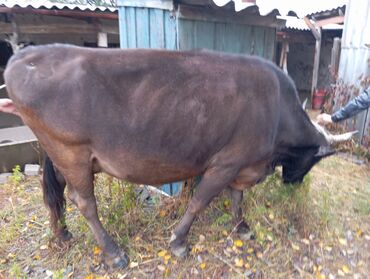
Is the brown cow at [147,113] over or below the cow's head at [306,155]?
over

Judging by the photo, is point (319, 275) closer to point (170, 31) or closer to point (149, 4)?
point (170, 31)

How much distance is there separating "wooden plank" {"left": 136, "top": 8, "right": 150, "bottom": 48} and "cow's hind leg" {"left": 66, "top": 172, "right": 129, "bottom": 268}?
1.70 meters

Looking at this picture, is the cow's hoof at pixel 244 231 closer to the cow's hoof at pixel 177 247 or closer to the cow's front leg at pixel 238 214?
the cow's front leg at pixel 238 214

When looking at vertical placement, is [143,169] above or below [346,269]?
above

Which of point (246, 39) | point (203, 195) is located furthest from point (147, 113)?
point (246, 39)

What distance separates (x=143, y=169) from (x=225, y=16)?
2.10 meters

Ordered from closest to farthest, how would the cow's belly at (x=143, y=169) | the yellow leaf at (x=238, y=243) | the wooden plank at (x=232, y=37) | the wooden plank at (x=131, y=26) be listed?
1. the cow's belly at (x=143, y=169)
2. the yellow leaf at (x=238, y=243)
3. the wooden plank at (x=131, y=26)
4. the wooden plank at (x=232, y=37)

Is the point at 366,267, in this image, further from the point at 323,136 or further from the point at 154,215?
the point at 154,215

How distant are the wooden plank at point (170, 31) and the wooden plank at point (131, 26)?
1.51 ft

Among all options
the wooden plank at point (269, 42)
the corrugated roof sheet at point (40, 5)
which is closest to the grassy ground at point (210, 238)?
the wooden plank at point (269, 42)

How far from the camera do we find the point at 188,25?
135 inches

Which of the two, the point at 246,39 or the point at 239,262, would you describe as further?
the point at 246,39

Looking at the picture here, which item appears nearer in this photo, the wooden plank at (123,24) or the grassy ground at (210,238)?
the grassy ground at (210,238)

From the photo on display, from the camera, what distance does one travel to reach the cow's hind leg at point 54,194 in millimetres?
3053
